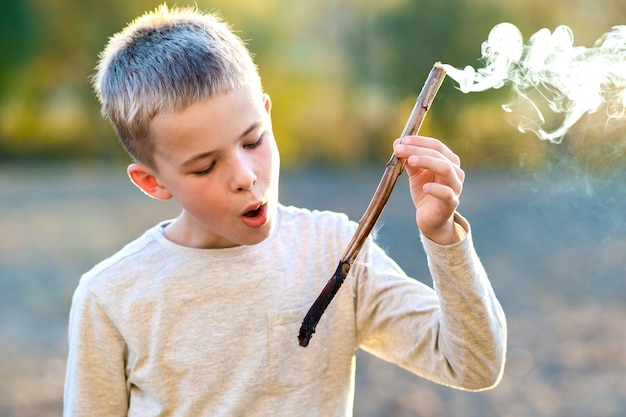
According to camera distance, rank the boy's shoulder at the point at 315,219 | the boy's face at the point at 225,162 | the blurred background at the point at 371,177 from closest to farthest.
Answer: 1. the boy's face at the point at 225,162
2. the boy's shoulder at the point at 315,219
3. the blurred background at the point at 371,177

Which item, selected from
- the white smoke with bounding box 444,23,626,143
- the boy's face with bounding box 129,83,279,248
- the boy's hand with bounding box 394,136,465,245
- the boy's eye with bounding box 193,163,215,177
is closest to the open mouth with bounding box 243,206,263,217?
the boy's face with bounding box 129,83,279,248

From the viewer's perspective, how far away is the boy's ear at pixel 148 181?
194 centimetres

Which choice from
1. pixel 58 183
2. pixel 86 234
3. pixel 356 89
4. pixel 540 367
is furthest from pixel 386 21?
pixel 540 367

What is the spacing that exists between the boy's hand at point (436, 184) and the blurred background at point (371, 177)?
239 millimetres

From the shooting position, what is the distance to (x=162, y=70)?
1.84m

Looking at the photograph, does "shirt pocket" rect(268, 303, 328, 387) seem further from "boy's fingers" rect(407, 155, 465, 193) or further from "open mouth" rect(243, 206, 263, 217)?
"boy's fingers" rect(407, 155, 465, 193)

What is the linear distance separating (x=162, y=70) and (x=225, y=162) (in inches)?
10.5

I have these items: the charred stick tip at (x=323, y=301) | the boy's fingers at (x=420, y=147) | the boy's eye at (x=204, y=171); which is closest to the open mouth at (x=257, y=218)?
the boy's eye at (x=204, y=171)

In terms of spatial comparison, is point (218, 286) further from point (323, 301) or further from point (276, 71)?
point (276, 71)

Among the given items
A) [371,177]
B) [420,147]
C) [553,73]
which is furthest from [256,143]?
[371,177]

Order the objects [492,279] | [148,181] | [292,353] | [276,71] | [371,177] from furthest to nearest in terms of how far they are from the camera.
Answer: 1. [276,71]
2. [371,177]
3. [492,279]
4. [148,181]
5. [292,353]

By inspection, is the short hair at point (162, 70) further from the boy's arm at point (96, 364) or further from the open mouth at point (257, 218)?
the boy's arm at point (96, 364)

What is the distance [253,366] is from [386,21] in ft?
45.6

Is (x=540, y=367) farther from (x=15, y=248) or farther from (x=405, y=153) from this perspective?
(x=15, y=248)
